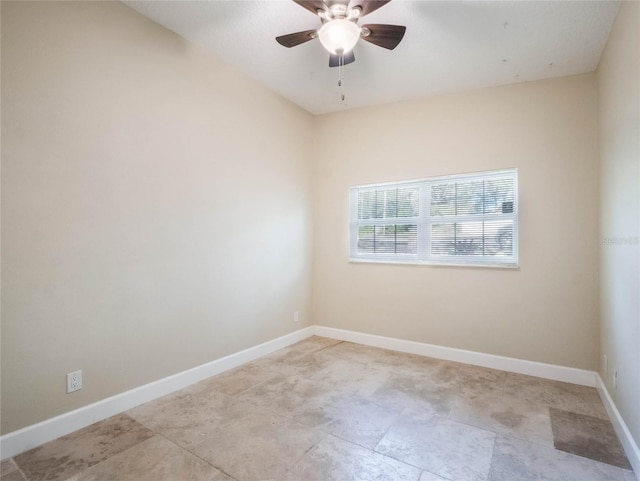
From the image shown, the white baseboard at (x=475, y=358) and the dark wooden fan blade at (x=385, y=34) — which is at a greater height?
the dark wooden fan blade at (x=385, y=34)

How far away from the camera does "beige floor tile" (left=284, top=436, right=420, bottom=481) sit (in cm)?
165

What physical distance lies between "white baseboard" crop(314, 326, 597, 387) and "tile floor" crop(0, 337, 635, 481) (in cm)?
11

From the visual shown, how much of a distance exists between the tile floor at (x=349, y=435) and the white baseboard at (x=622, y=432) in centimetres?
5

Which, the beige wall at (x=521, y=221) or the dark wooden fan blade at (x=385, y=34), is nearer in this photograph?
the dark wooden fan blade at (x=385, y=34)

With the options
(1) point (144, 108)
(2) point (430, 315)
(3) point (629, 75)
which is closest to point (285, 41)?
(1) point (144, 108)

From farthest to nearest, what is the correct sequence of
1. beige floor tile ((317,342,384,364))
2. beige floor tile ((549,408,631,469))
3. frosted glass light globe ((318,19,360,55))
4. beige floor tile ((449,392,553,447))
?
beige floor tile ((317,342,384,364)), beige floor tile ((449,392,553,447)), frosted glass light globe ((318,19,360,55)), beige floor tile ((549,408,631,469))

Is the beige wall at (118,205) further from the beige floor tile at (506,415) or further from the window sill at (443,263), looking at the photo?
the beige floor tile at (506,415)

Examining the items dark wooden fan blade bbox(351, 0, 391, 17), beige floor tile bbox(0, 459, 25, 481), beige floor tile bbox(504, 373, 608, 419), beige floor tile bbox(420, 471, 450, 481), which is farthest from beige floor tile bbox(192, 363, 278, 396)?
dark wooden fan blade bbox(351, 0, 391, 17)

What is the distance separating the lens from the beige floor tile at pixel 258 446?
5.60 feet

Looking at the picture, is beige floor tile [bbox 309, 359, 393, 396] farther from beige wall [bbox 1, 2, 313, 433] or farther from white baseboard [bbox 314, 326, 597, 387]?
beige wall [bbox 1, 2, 313, 433]

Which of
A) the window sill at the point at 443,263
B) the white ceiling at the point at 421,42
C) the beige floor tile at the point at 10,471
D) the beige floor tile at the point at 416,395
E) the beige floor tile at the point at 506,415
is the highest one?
the white ceiling at the point at 421,42

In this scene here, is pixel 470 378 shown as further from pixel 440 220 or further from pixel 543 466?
pixel 440 220

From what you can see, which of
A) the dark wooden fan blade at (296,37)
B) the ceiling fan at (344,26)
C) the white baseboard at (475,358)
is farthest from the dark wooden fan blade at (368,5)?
the white baseboard at (475,358)

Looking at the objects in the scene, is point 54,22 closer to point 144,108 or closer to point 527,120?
point 144,108
